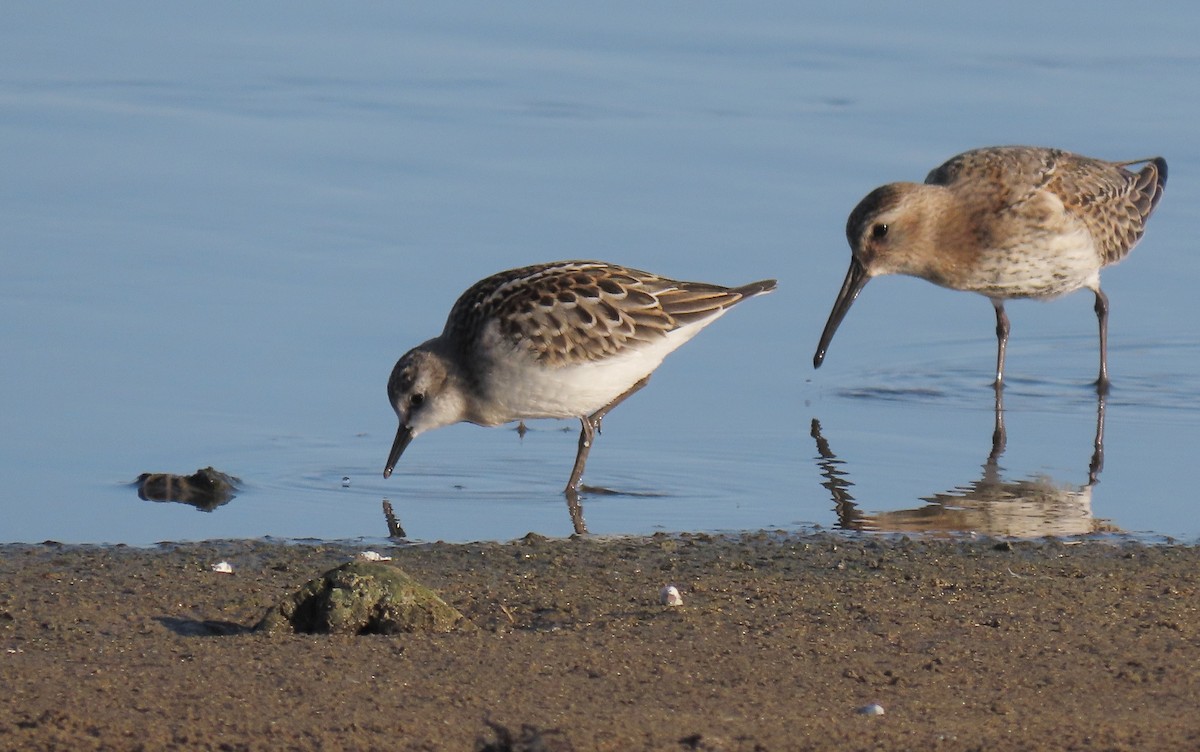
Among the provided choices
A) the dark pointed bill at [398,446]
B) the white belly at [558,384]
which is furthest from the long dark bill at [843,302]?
the dark pointed bill at [398,446]

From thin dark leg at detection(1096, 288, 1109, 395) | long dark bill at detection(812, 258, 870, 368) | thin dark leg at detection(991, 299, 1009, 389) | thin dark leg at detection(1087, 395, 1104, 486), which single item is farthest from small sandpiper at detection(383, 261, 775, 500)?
thin dark leg at detection(1096, 288, 1109, 395)

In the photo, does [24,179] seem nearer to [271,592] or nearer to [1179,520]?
[271,592]

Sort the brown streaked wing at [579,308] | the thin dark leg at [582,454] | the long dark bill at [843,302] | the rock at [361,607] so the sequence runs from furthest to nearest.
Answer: the long dark bill at [843,302]
the brown streaked wing at [579,308]
the thin dark leg at [582,454]
the rock at [361,607]

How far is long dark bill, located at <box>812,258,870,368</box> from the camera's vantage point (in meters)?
9.86

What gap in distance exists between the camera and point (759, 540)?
23.6 feet

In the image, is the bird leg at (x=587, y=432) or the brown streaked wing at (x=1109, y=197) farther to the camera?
the brown streaked wing at (x=1109, y=197)

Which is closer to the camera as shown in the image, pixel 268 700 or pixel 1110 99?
pixel 268 700

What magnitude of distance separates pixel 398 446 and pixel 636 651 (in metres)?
3.01

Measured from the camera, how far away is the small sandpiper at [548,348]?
8336 mm

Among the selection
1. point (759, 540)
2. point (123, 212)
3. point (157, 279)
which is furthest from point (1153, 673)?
point (123, 212)

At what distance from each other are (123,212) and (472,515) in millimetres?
4552

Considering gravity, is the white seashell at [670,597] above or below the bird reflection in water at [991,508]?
above

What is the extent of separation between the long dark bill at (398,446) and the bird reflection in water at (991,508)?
5.83ft

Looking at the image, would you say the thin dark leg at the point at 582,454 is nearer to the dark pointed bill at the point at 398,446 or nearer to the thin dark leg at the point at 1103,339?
the dark pointed bill at the point at 398,446
